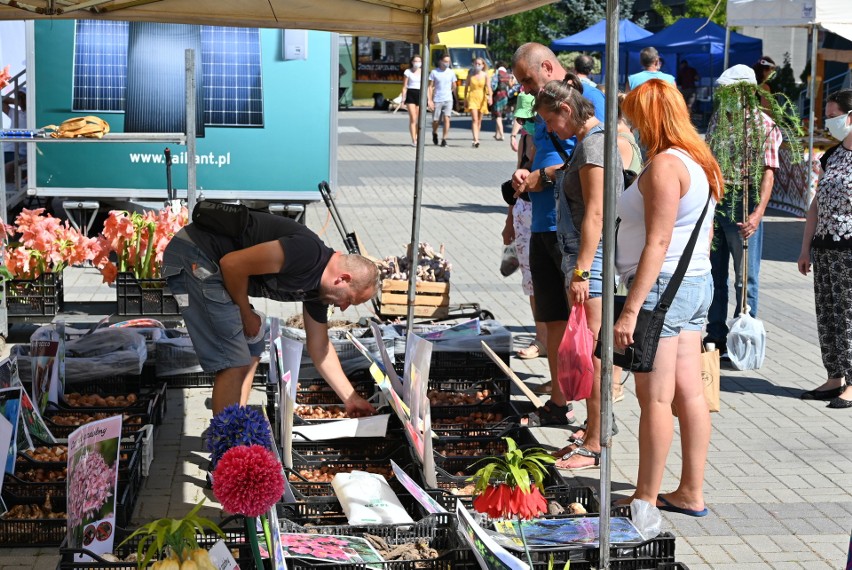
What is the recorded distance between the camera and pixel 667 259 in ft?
15.1

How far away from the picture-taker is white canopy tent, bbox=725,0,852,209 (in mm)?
11008

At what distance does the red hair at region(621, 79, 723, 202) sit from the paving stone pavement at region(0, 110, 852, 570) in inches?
61.1

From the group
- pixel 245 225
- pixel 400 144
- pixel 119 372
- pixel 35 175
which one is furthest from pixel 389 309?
pixel 400 144

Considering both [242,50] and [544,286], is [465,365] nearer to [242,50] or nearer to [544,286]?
[544,286]

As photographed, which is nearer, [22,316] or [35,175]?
[22,316]

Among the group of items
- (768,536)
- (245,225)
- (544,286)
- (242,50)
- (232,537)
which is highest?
(242,50)

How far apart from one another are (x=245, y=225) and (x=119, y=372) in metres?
1.73

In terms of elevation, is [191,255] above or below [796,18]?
below

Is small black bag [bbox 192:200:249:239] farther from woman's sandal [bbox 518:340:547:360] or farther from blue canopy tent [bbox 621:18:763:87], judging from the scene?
blue canopy tent [bbox 621:18:763:87]

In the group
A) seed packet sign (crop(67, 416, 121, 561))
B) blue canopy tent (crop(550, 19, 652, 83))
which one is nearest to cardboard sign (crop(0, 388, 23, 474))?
seed packet sign (crop(67, 416, 121, 561))

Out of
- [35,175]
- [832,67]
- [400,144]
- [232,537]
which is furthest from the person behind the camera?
[400,144]

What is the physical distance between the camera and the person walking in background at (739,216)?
7.21 m

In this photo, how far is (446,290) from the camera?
25.7 ft

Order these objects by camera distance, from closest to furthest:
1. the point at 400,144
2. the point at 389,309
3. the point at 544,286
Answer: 1. the point at 544,286
2. the point at 389,309
3. the point at 400,144
